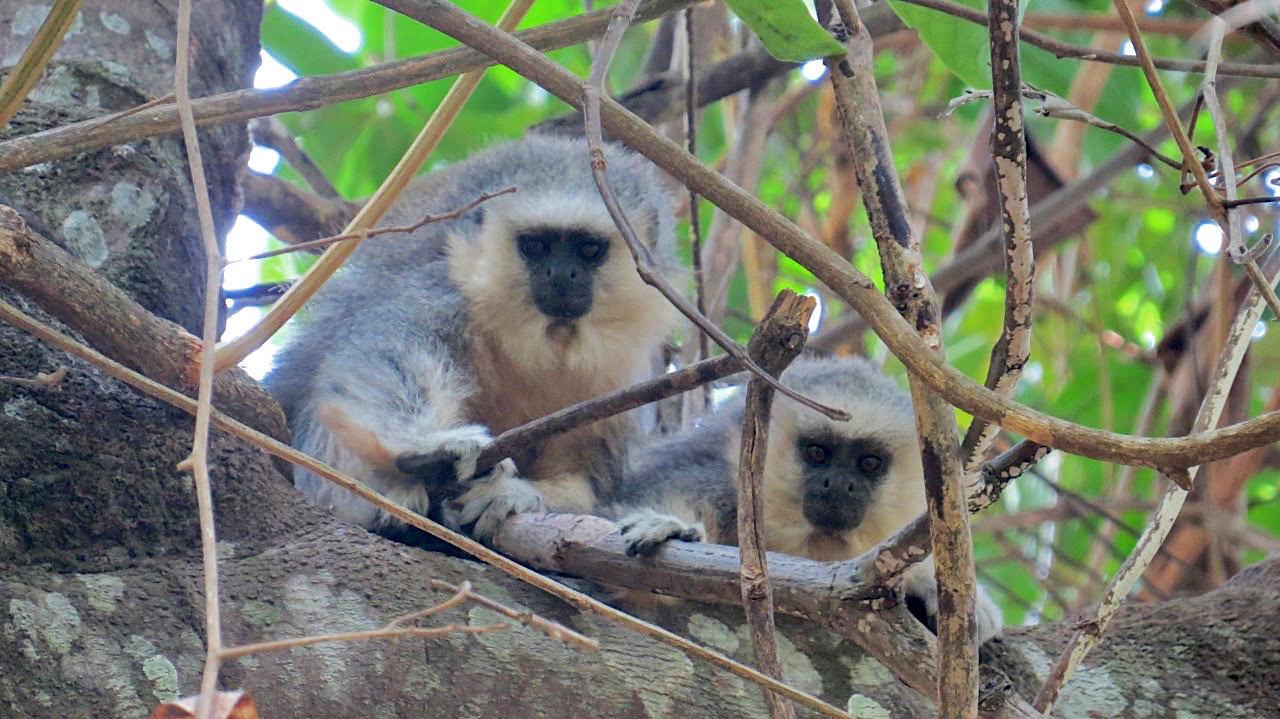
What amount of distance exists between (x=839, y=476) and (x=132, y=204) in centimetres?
264

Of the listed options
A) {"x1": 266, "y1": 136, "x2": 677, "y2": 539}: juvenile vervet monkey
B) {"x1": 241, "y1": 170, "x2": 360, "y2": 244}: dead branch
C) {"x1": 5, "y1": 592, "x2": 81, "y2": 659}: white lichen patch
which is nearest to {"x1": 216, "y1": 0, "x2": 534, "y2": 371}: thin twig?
{"x1": 5, "y1": 592, "x2": 81, "y2": 659}: white lichen patch

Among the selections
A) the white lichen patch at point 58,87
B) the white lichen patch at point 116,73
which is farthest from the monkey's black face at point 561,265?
the white lichen patch at point 58,87

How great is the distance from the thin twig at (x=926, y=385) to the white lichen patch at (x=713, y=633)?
826 mm

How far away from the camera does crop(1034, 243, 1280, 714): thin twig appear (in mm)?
2689

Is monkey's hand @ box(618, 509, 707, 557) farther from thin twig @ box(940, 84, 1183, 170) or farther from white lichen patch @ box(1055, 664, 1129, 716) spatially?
thin twig @ box(940, 84, 1183, 170)

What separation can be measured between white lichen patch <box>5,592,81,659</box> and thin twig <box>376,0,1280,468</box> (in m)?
1.26

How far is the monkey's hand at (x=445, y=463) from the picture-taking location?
12.6 ft

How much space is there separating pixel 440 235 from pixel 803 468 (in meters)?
1.59

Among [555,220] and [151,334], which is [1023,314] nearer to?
[151,334]

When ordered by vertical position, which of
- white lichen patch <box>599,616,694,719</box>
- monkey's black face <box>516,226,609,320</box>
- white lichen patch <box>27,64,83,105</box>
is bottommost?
white lichen patch <box>599,616,694,719</box>

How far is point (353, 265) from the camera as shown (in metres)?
5.03

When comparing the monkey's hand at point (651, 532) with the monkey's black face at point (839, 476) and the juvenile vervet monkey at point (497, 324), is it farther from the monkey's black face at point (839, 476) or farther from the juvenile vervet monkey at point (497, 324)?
the monkey's black face at point (839, 476)

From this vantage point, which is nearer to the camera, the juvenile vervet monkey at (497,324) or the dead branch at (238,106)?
the dead branch at (238,106)

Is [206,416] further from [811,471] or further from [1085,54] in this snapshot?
[811,471]
